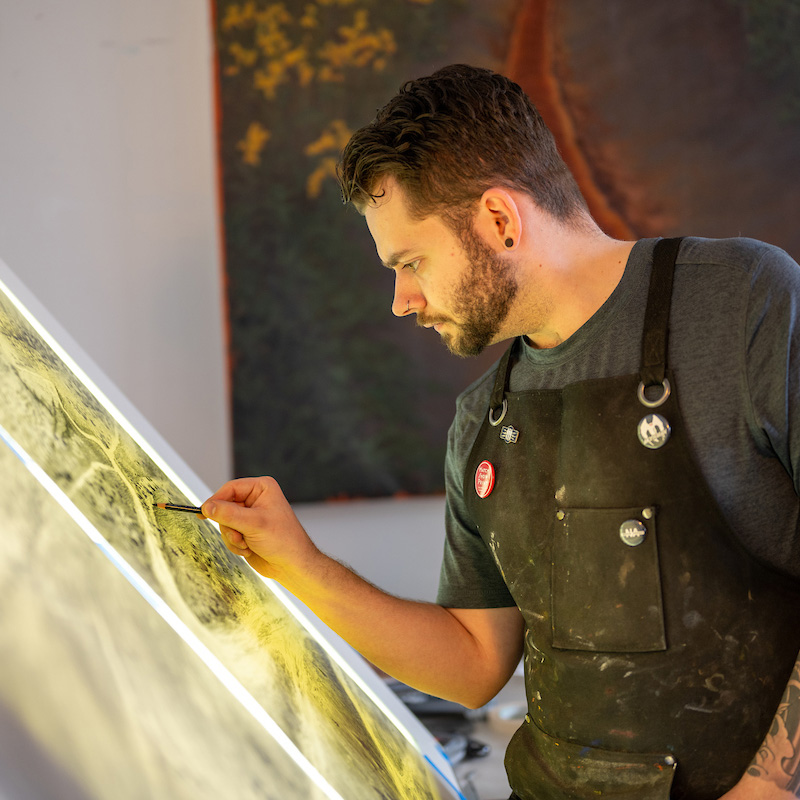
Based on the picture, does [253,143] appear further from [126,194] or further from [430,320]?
[430,320]

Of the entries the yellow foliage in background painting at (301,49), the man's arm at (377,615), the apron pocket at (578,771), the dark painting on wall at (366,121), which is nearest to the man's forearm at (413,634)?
the man's arm at (377,615)

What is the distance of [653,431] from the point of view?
0.89 metres

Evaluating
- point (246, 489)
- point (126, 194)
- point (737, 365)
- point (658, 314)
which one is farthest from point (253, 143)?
point (737, 365)

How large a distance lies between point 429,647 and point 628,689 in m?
0.29

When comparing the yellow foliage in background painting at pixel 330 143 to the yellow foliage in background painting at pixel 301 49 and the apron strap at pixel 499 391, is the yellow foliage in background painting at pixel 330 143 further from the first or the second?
the apron strap at pixel 499 391

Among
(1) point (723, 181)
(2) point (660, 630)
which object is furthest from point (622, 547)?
(1) point (723, 181)

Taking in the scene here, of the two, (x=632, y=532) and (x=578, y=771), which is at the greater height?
(x=632, y=532)

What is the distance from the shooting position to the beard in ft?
3.29

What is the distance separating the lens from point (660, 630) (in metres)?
0.87

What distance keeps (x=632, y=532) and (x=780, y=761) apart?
0.26 m

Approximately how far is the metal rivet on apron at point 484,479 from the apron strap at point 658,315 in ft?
0.78

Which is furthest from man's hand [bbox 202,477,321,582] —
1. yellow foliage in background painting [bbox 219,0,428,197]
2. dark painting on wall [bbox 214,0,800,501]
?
yellow foliage in background painting [bbox 219,0,428,197]

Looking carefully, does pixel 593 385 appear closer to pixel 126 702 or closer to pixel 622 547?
pixel 622 547

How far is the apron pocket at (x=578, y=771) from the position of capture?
2.86ft
